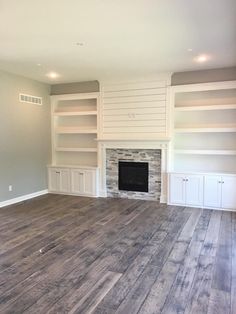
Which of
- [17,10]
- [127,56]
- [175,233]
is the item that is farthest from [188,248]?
[17,10]

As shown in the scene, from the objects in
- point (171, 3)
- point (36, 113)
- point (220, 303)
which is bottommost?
point (220, 303)

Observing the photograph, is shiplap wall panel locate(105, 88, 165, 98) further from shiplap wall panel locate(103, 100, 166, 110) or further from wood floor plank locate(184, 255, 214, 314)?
wood floor plank locate(184, 255, 214, 314)

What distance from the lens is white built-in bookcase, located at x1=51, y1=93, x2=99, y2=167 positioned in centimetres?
732

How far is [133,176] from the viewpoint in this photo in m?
6.77

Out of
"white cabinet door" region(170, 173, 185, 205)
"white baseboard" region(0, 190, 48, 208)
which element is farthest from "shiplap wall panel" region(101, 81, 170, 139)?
"white baseboard" region(0, 190, 48, 208)

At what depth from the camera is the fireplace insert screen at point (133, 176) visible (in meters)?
6.65

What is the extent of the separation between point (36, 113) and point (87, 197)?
8.12ft

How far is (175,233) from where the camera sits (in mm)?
4418

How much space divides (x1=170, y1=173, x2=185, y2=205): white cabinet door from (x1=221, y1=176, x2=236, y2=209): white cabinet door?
832 millimetres

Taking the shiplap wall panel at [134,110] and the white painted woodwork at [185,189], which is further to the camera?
the shiplap wall panel at [134,110]

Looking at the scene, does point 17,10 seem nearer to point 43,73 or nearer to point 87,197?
point 43,73

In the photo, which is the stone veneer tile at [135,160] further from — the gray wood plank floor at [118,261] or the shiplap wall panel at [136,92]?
the shiplap wall panel at [136,92]

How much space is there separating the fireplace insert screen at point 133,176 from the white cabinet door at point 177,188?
71cm

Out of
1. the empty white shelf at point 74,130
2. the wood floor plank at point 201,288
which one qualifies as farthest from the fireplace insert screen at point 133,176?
the wood floor plank at point 201,288
